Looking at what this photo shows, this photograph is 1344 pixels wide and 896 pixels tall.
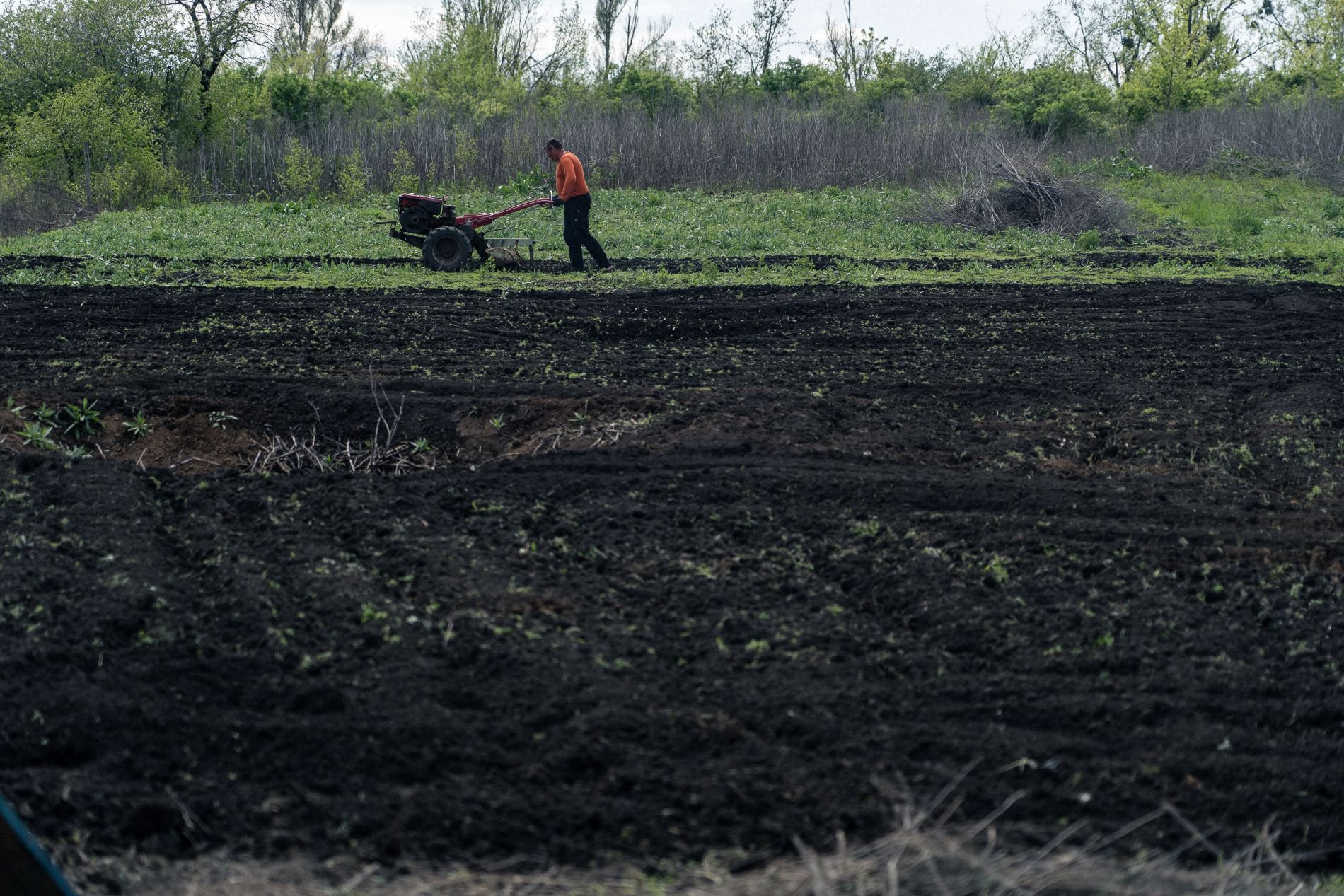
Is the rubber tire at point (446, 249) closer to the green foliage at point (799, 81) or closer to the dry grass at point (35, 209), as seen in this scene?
the dry grass at point (35, 209)

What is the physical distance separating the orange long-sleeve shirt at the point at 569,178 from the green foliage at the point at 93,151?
14.3 metres

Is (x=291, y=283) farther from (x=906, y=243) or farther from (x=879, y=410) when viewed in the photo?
(x=906, y=243)

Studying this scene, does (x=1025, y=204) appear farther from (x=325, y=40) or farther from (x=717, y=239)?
(x=325, y=40)

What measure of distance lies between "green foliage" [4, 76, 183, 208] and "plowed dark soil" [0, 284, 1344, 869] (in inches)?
693

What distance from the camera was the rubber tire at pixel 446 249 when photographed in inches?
527

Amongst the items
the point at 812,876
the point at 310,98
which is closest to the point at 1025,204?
the point at 812,876

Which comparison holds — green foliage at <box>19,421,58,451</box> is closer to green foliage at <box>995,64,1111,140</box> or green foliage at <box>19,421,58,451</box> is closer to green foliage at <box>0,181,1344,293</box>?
green foliage at <box>0,181,1344,293</box>

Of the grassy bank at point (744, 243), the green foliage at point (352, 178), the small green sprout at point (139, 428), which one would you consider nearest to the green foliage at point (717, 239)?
the grassy bank at point (744, 243)

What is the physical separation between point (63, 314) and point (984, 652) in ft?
29.5

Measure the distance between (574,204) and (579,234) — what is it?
40 cm

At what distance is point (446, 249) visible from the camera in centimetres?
1357

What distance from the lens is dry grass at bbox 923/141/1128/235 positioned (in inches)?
732

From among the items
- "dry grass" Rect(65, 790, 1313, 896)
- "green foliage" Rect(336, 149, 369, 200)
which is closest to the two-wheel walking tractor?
"dry grass" Rect(65, 790, 1313, 896)

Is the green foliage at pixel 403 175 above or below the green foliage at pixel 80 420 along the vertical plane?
above
